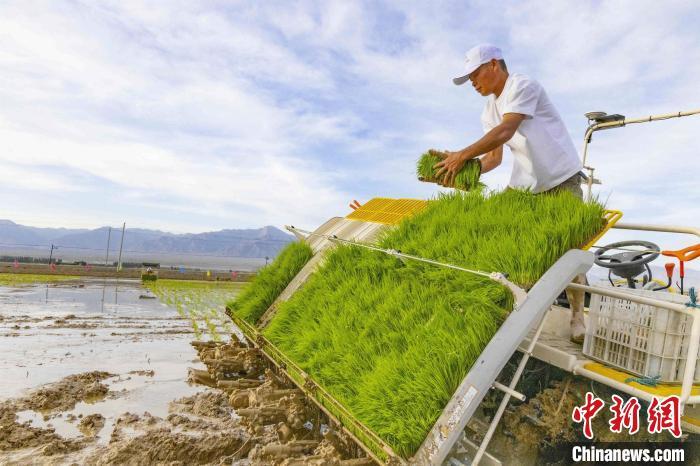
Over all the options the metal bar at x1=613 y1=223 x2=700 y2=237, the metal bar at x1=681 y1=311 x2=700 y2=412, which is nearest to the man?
the metal bar at x1=613 y1=223 x2=700 y2=237

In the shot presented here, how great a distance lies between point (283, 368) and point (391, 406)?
1.83m

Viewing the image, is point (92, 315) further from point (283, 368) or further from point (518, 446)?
point (518, 446)

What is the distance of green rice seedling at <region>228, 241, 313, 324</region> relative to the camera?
6.03m

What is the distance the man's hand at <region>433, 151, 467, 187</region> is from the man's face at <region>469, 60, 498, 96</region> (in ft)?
1.77

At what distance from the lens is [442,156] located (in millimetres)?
4098

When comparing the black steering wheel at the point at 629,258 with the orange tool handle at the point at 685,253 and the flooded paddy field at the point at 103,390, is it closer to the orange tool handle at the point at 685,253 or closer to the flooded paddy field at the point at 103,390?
the orange tool handle at the point at 685,253

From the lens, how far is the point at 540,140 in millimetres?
3686

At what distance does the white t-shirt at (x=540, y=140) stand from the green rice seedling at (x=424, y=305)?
0.85ft

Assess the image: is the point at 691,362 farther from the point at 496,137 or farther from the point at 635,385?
the point at 496,137

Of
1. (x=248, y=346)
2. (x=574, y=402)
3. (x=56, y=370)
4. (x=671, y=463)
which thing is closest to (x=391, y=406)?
(x=574, y=402)

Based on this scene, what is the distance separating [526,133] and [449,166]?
0.62m

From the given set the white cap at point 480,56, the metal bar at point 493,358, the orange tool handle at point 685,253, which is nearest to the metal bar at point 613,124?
the orange tool handle at point 685,253

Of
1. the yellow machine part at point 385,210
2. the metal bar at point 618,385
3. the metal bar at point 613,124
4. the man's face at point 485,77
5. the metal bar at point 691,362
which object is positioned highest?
the metal bar at point 613,124

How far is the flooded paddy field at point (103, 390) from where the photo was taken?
3.97m
